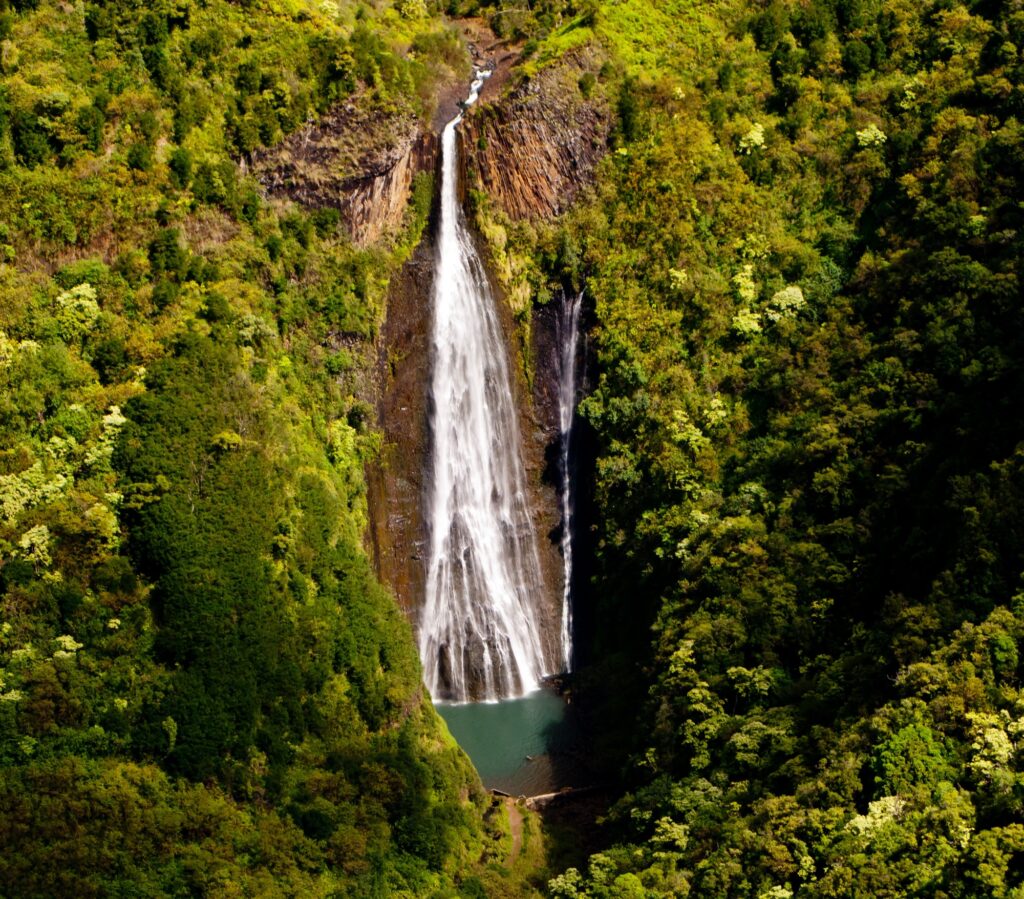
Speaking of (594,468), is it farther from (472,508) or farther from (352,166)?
(352,166)

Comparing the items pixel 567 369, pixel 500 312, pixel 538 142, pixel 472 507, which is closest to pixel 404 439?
pixel 472 507

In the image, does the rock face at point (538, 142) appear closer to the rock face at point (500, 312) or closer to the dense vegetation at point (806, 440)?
the rock face at point (500, 312)

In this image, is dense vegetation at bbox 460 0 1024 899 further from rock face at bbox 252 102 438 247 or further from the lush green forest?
rock face at bbox 252 102 438 247

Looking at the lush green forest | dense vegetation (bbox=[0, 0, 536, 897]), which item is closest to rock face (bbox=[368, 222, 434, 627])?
dense vegetation (bbox=[0, 0, 536, 897])

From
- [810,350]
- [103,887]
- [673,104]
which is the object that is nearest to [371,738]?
[103,887]

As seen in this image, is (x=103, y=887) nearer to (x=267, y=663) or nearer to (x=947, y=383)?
(x=267, y=663)

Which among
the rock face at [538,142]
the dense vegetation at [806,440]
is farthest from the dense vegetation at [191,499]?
the dense vegetation at [806,440]

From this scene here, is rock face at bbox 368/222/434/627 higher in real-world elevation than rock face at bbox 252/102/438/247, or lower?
lower
